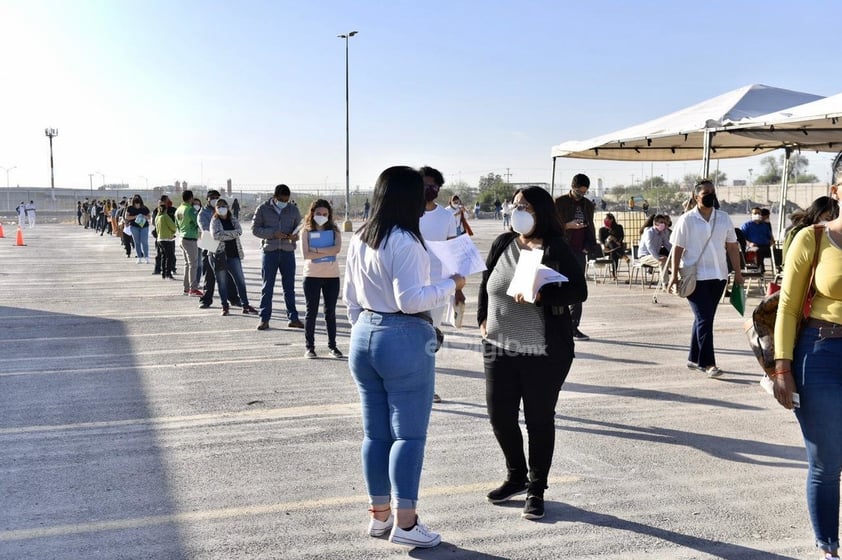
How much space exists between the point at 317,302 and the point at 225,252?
139 inches

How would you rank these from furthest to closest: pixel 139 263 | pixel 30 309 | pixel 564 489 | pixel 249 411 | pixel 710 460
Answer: pixel 139 263 → pixel 30 309 → pixel 249 411 → pixel 710 460 → pixel 564 489

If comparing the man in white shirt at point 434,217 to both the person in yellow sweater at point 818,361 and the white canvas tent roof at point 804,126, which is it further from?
the white canvas tent roof at point 804,126

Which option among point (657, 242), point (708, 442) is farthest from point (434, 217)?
point (657, 242)

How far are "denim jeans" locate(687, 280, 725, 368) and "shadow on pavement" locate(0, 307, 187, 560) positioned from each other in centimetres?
503

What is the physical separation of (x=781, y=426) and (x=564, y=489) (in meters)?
2.28

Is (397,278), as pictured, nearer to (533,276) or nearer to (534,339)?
(533,276)

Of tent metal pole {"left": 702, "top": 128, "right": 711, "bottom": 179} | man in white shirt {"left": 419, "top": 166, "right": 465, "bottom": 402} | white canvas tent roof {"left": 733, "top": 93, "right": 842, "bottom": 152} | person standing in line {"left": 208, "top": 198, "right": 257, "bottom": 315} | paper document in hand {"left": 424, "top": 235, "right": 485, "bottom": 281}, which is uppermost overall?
white canvas tent roof {"left": 733, "top": 93, "right": 842, "bottom": 152}

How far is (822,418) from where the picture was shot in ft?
11.7

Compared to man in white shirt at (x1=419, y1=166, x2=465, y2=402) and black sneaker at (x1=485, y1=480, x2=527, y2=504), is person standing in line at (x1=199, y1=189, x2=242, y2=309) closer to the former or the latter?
man in white shirt at (x1=419, y1=166, x2=465, y2=402)

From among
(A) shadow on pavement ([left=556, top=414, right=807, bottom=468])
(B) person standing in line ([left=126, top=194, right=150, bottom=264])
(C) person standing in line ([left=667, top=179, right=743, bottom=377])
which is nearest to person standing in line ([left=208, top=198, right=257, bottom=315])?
(C) person standing in line ([left=667, top=179, right=743, bottom=377])

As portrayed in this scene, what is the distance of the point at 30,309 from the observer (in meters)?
13.3

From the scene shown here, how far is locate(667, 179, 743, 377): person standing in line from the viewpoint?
7.82 m

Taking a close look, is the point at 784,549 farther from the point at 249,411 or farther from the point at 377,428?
the point at 249,411

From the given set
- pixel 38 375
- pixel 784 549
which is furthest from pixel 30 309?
pixel 784 549
